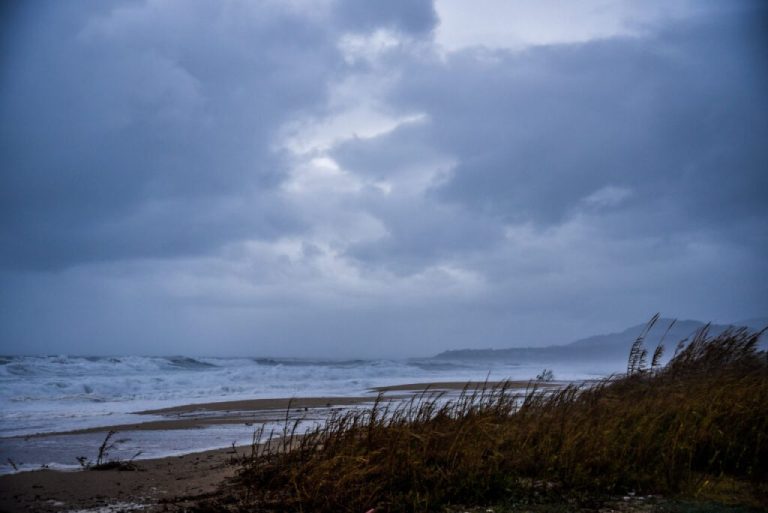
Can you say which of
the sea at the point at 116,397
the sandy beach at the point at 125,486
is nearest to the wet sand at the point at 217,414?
the sea at the point at 116,397

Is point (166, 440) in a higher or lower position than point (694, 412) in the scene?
lower

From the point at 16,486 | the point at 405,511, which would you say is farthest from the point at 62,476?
the point at 405,511

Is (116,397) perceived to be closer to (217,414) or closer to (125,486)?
(217,414)

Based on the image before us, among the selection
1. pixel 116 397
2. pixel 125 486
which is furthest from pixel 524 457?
pixel 116 397

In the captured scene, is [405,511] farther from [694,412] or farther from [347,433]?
[694,412]

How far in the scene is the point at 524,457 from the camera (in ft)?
19.7

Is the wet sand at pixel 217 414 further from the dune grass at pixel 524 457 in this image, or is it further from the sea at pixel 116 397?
the dune grass at pixel 524 457

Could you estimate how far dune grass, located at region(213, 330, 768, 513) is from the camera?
5.43 metres

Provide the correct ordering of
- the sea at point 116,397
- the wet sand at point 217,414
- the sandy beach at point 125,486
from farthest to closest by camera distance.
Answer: the wet sand at point 217,414
the sea at point 116,397
the sandy beach at point 125,486

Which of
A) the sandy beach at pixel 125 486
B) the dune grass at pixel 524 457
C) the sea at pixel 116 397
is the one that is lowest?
the sea at pixel 116 397

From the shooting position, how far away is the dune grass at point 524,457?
5.43 m

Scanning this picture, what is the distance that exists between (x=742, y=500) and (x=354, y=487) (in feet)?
12.8

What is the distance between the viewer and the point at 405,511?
5.14 metres

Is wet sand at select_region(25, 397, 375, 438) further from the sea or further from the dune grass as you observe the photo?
the dune grass
